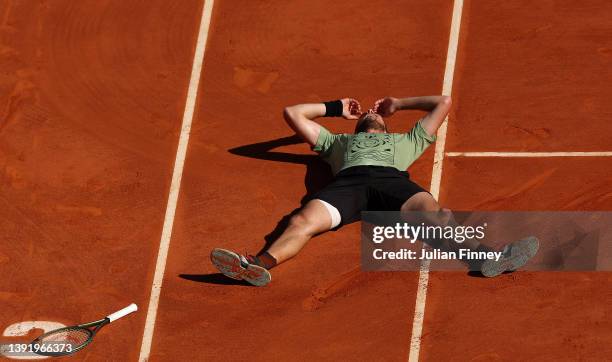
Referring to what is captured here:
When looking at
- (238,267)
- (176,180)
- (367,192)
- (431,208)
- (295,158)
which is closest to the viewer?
(238,267)

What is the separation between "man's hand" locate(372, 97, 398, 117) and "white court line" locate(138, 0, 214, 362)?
8.53 ft

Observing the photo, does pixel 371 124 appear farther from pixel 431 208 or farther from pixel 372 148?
pixel 431 208

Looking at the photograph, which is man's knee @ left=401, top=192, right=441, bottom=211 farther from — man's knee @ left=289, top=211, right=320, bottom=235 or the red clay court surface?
man's knee @ left=289, top=211, right=320, bottom=235

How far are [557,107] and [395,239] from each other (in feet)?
10.2

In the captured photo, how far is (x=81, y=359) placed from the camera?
1606cm

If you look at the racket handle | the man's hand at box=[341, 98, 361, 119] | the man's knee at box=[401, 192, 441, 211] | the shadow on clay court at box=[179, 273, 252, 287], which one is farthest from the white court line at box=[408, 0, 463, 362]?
the racket handle

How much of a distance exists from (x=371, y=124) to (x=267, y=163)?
1521 mm

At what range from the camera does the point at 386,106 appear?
17.8 meters

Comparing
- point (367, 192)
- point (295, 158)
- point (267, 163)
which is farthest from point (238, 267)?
point (295, 158)

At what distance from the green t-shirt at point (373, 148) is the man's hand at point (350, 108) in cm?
42

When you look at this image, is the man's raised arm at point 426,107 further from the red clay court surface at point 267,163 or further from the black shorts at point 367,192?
the black shorts at point 367,192

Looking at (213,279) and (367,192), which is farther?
(367,192)

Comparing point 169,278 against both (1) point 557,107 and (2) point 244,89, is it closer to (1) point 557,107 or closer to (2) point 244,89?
(2) point 244,89

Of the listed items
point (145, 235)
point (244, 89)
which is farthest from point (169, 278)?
point (244, 89)
